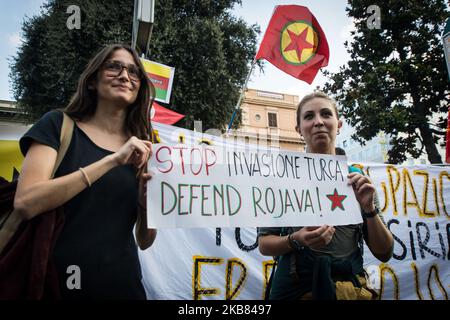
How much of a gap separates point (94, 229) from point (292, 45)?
210 inches

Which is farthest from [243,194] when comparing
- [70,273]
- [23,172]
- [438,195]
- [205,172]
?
[438,195]

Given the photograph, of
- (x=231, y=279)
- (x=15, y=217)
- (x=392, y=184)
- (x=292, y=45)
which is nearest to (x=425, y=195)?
(x=392, y=184)

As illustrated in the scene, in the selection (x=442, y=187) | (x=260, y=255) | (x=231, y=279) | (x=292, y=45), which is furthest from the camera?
(x=292, y=45)

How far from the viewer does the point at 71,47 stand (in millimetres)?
9992

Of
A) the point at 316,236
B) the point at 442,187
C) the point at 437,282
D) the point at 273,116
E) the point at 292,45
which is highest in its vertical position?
the point at 273,116

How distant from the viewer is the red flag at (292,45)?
5.70 m

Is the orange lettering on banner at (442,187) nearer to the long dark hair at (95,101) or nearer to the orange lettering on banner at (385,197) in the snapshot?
the orange lettering on banner at (385,197)

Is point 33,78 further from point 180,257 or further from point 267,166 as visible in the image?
point 267,166

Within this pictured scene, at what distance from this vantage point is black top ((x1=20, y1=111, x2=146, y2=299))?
1.20 m

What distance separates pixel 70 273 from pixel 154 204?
1.48 feet

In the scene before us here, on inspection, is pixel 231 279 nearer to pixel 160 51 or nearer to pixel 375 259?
pixel 375 259

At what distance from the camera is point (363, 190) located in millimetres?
1799

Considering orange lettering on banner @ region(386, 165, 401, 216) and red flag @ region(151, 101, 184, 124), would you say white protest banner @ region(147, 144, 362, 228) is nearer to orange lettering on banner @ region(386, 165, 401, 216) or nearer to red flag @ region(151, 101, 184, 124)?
orange lettering on banner @ region(386, 165, 401, 216)

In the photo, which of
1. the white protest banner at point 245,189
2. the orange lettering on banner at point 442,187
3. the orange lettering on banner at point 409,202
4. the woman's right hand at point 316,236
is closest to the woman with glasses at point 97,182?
the white protest banner at point 245,189
